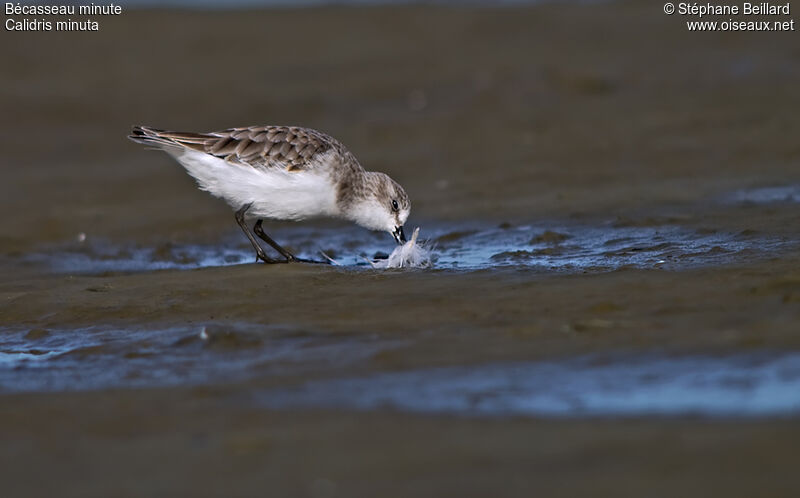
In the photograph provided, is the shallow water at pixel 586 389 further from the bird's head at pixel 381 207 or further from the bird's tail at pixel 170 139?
the bird's tail at pixel 170 139

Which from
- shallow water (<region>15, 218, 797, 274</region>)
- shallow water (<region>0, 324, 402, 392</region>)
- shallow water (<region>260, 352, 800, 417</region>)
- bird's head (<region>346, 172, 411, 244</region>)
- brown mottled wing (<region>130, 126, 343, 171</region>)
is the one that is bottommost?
shallow water (<region>260, 352, 800, 417</region>)

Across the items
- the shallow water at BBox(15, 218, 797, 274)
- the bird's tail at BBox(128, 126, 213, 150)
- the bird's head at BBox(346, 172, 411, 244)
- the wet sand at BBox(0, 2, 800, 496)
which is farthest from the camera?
the bird's head at BBox(346, 172, 411, 244)

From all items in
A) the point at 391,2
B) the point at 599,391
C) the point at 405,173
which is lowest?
the point at 599,391

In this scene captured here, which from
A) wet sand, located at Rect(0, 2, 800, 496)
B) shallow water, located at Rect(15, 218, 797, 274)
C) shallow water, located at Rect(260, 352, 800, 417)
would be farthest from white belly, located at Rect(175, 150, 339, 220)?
shallow water, located at Rect(260, 352, 800, 417)

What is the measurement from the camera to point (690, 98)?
1257 cm

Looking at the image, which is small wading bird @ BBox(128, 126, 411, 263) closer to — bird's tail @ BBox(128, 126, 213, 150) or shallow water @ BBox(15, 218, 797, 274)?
bird's tail @ BBox(128, 126, 213, 150)

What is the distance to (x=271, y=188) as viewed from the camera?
330 inches

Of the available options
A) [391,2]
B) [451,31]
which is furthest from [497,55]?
[391,2]

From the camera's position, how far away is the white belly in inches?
330

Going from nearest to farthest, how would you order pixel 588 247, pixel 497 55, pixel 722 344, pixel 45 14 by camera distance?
1. pixel 722 344
2. pixel 588 247
3. pixel 497 55
4. pixel 45 14

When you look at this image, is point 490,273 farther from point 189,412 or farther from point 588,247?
point 189,412

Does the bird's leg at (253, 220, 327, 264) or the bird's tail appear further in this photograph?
the bird's tail

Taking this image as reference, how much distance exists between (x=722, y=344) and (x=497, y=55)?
9.50 metres

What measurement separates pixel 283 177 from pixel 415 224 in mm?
1889
